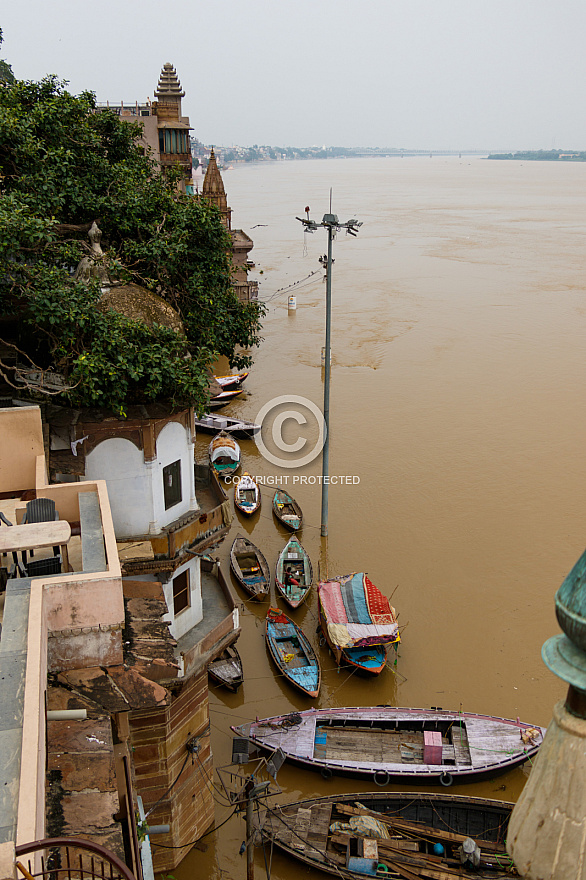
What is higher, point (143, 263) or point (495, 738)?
point (143, 263)

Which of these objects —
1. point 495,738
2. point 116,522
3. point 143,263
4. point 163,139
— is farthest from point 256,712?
point 163,139

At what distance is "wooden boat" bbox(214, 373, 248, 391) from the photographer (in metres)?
34.7

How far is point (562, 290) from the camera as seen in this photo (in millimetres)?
55625

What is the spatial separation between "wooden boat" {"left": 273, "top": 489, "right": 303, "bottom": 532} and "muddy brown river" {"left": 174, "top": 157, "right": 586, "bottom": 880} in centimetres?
50

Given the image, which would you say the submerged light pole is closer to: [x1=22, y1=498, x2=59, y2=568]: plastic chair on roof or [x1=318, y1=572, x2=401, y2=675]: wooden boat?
[x1=318, y1=572, x2=401, y2=675]: wooden boat

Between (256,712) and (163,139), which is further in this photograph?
(163,139)

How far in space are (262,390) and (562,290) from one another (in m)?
31.5

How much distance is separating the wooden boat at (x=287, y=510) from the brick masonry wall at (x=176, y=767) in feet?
33.5

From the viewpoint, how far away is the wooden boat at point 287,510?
74.7ft

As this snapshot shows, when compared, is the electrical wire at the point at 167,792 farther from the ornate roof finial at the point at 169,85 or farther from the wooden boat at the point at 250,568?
the ornate roof finial at the point at 169,85

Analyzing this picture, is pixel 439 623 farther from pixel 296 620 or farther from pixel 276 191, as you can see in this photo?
pixel 276 191

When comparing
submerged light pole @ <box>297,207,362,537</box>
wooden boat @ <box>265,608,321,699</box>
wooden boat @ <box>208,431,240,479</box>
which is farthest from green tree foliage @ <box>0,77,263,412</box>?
wooden boat @ <box>208,431,240,479</box>

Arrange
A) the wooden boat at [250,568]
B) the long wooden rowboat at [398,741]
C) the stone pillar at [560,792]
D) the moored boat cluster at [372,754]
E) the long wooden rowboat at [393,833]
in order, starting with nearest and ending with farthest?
the stone pillar at [560,792]
the long wooden rowboat at [393,833]
the moored boat cluster at [372,754]
the long wooden rowboat at [398,741]
the wooden boat at [250,568]

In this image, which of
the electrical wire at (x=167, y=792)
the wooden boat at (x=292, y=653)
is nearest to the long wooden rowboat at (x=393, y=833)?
the electrical wire at (x=167, y=792)
